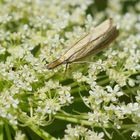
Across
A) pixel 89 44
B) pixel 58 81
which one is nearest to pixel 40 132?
pixel 58 81

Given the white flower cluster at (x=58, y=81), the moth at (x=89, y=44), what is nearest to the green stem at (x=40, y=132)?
the white flower cluster at (x=58, y=81)

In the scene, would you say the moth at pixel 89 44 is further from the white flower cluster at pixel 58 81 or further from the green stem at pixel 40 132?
the green stem at pixel 40 132

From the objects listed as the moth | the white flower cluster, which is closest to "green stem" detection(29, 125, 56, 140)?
the white flower cluster

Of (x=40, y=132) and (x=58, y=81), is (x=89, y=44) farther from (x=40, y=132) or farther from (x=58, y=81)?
(x=40, y=132)

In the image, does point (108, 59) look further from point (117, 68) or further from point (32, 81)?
point (32, 81)

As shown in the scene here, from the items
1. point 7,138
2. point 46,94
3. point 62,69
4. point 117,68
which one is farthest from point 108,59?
point 7,138

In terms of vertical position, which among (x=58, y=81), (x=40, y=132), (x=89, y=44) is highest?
(x=89, y=44)

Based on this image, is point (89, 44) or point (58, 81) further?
point (89, 44)

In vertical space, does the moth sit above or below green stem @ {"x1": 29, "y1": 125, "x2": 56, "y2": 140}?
above

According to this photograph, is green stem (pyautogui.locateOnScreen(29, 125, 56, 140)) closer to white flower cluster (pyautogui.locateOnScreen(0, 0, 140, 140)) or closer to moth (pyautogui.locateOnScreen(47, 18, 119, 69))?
white flower cluster (pyautogui.locateOnScreen(0, 0, 140, 140))
